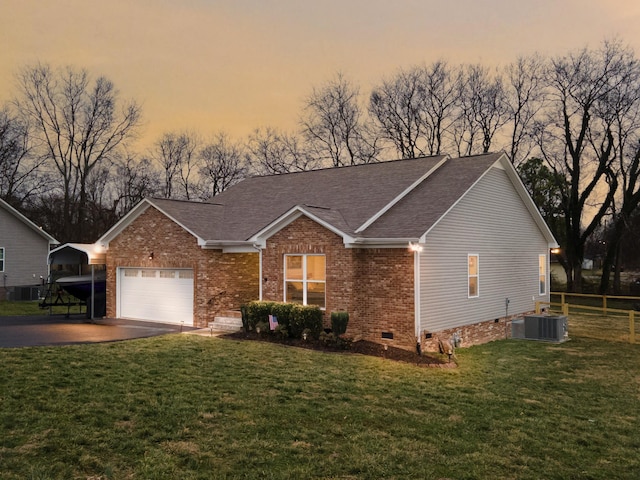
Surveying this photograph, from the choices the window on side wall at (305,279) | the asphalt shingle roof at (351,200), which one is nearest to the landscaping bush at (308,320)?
the window on side wall at (305,279)

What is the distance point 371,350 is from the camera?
14.1m

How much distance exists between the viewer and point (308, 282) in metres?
16.2

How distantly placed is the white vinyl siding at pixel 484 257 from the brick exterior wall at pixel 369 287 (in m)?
0.50

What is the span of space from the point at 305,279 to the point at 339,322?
83.2 inches

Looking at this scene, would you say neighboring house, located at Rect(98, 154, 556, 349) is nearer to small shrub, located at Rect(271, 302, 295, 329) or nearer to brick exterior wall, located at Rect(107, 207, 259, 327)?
brick exterior wall, located at Rect(107, 207, 259, 327)

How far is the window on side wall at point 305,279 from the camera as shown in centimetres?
1605

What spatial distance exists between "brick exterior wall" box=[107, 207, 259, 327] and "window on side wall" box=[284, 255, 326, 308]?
9.73 feet

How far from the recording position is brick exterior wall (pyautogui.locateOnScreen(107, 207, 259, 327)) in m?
18.3

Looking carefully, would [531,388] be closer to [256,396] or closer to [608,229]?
[256,396]

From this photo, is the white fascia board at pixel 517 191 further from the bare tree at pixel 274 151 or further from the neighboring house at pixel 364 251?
the bare tree at pixel 274 151

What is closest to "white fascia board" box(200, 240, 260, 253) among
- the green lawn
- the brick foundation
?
the green lawn

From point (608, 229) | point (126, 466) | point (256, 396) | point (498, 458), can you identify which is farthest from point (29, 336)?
point (608, 229)

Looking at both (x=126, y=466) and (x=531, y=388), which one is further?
(x=531, y=388)

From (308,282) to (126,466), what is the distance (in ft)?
33.5
